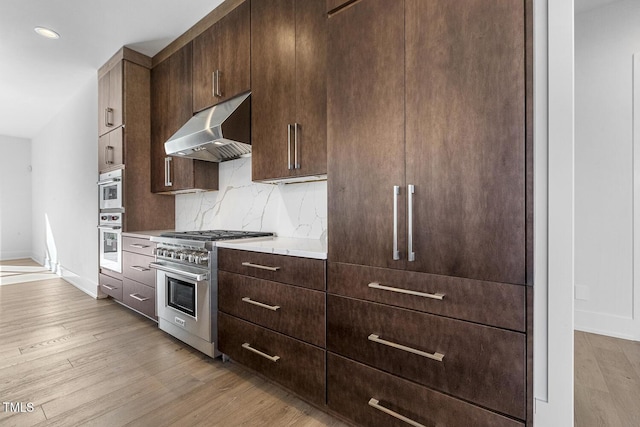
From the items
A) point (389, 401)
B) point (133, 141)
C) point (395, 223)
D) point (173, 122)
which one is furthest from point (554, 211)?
point (133, 141)

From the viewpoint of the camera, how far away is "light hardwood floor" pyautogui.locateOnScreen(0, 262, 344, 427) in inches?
63.0

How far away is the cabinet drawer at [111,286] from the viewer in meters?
3.34

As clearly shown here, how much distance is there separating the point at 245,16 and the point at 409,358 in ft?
8.20

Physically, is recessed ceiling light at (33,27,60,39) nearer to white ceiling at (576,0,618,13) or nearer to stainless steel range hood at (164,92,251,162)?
stainless steel range hood at (164,92,251,162)

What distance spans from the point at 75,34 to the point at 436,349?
159 inches

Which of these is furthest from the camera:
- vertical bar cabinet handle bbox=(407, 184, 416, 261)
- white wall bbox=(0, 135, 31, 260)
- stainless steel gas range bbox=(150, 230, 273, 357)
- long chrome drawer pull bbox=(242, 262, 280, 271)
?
white wall bbox=(0, 135, 31, 260)

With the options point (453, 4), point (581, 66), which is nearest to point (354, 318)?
point (453, 4)

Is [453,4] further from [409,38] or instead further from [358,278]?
[358,278]

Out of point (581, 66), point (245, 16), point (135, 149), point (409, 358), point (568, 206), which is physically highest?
point (245, 16)

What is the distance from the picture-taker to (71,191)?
4648 millimetres

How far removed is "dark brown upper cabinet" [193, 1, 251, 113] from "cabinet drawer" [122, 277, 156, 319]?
5.72 feet

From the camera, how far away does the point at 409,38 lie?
4.13 feet

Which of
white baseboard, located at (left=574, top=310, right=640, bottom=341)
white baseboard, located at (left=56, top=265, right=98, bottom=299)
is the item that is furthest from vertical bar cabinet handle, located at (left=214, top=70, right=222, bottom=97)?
white baseboard, located at (left=574, top=310, right=640, bottom=341)

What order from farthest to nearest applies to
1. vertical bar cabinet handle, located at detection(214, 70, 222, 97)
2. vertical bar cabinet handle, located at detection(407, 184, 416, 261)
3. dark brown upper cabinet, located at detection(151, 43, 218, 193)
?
dark brown upper cabinet, located at detection(151, 43, 218, 193) < vertical bar cabinet handle, located at detection(214, 70, 222, 97) < vertical bar cabinet handle, located at detection(407, 184, 416, 261)
